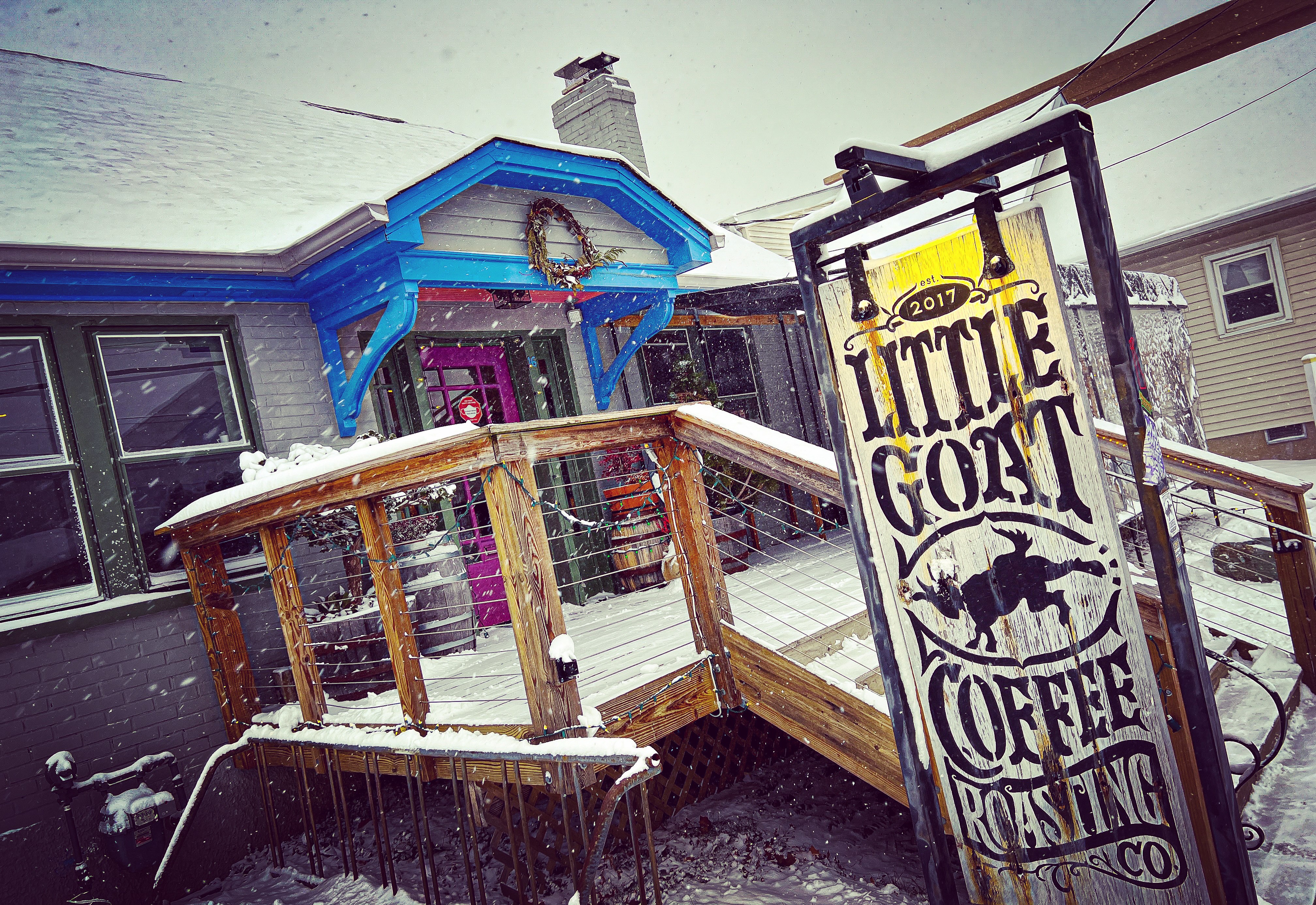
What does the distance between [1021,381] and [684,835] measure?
3.17 meters

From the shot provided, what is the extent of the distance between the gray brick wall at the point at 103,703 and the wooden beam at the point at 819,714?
3.55 m

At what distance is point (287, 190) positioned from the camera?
5.98m

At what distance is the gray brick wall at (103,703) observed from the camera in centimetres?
417

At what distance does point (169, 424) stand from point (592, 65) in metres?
6.47

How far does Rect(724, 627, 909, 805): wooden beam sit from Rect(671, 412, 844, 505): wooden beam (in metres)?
0.81

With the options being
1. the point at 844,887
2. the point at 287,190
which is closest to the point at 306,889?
the point at 844,887

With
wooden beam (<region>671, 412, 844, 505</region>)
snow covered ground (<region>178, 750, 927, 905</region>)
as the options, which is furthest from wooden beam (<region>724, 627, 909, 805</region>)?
wooden beam (<region>671, 412, 844, 505</region>)

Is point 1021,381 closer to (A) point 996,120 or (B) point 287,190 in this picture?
(B) point 287,190

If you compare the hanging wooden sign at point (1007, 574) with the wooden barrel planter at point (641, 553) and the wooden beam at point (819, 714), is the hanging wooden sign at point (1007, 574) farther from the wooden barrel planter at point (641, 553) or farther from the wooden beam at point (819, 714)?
the wooden barrel planter at point (641, 553)

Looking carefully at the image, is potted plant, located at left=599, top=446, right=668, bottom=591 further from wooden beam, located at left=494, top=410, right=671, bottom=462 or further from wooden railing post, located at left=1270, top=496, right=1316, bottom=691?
wooden railing post, located at left=1270, top=496, right=1316, bottom=691

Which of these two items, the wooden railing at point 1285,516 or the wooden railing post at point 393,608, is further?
the wooden railing at point 1285,516

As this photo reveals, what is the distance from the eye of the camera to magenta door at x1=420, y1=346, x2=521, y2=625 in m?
6.26

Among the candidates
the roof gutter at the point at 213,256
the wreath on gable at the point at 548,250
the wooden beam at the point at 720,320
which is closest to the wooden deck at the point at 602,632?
the roof gutter at the point at 213,256

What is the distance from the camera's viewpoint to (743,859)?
3668 mm
